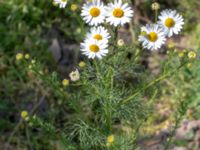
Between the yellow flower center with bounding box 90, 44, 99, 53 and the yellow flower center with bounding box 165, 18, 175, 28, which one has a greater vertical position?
the yellow flower center with bounding box 165, 18, 175, 28

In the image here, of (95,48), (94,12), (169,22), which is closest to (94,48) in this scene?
(95,48)

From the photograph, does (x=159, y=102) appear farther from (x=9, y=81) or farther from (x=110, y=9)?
(x=110, y=9)

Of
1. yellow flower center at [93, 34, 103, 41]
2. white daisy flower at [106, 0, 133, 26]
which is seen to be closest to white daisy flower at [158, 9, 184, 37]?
white daisy flower at [106, 0, 133, 26]

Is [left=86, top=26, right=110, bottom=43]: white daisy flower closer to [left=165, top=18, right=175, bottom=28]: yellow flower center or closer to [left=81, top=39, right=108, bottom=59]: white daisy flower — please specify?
[left=81, top=39, right=108, bottom=59]: white daisy flower

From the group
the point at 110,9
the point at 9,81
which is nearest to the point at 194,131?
the point at 9,81

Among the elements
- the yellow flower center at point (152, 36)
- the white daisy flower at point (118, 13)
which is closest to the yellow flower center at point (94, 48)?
the white daisy flower at point (118, 13)
